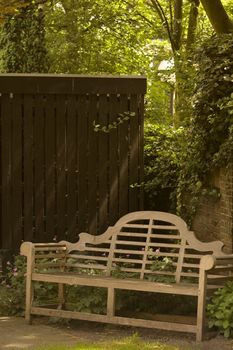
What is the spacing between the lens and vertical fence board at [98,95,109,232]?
37.1ft

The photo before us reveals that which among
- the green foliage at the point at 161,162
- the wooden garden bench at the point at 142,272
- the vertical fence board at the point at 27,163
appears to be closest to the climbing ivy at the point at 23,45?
the green foliage at the point at 161,162

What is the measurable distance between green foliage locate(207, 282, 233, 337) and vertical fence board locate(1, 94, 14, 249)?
3.61 m

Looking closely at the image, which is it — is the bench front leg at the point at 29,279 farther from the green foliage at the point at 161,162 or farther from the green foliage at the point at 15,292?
the green foliage at the point at 161,162

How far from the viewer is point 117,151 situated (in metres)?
11.5

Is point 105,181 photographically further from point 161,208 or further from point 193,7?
point 193,7

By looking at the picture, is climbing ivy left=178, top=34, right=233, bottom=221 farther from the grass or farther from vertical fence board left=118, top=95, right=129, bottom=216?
the grass

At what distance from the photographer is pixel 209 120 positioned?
34.2 feet

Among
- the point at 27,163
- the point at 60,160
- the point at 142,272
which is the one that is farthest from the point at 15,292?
the point at 60,160

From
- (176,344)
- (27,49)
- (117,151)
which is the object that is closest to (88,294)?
(176,344)

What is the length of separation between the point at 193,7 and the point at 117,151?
9.33m

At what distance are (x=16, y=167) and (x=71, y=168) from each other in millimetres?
758

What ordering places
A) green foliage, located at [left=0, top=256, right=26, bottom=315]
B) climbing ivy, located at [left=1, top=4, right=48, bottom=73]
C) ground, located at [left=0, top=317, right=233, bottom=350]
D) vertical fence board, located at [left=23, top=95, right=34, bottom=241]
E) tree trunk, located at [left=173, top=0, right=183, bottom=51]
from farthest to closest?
tree trunk, located at [left=173, top=0, right=183, bottom=51], climbing ivy, located at [left=1, top=4, right=48, bottom=73], vertical fence board, located at [left=23, top=95, right=34, bottom=241], green foliage, located at [left=0, top=256, right=26, bottom=315], ground, located at [left=0, top=317, right=233, bottom=350]

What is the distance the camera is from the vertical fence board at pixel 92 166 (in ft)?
37.0

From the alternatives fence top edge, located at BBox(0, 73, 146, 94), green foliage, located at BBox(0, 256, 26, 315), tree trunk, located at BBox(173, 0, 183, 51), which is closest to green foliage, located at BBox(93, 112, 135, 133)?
fence top edge, located at BBox(0, 73, 146, 94)
